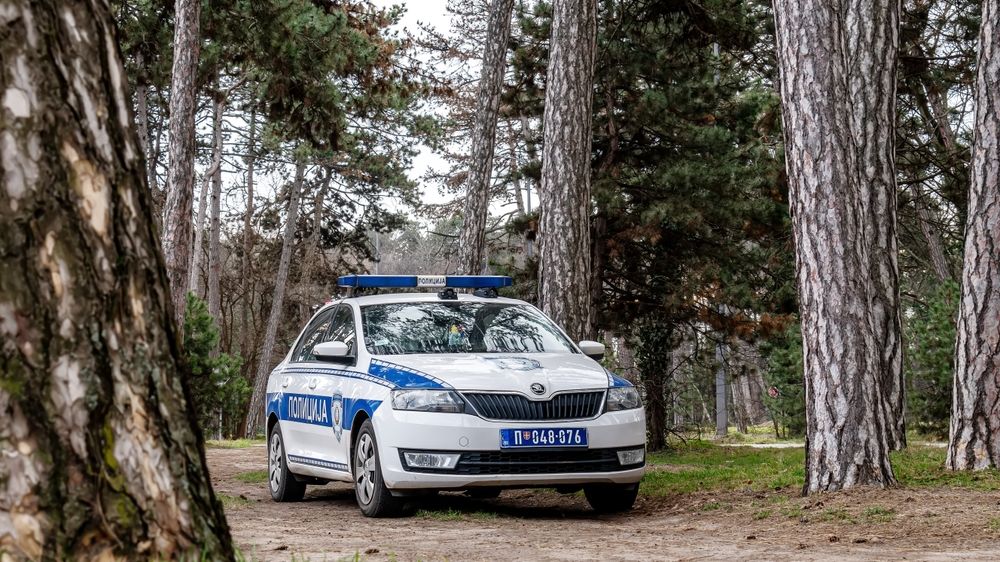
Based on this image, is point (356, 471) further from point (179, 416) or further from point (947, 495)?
point (179, 416)

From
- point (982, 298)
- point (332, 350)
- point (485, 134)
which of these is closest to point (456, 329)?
point (332, 350)

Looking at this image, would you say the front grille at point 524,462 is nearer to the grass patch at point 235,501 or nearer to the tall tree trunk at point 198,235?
the grass patch at point 235,501

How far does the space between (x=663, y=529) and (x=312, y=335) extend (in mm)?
4243

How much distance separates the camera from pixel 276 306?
122 feet

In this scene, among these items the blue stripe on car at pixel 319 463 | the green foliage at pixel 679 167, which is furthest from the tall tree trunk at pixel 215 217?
the blue stripe on car at pixel 319 463

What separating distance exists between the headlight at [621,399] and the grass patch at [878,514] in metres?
1.98

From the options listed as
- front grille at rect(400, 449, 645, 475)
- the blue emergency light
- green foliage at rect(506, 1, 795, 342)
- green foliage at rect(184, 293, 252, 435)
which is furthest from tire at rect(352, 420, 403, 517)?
green foliage at rect(184, 293, 252, 435)

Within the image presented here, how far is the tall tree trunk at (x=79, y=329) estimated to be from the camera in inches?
121

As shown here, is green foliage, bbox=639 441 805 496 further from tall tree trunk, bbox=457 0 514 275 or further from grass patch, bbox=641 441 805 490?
tall tree trunk, bbox=457 0 514 275

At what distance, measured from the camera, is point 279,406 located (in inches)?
431

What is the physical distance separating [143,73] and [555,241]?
12.1 m

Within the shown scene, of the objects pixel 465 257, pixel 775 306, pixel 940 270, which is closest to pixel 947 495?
pixel 465 257

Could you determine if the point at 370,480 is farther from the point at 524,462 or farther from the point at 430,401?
the point at 524,462

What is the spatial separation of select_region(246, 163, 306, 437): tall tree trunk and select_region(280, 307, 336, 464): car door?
25.7 meters
